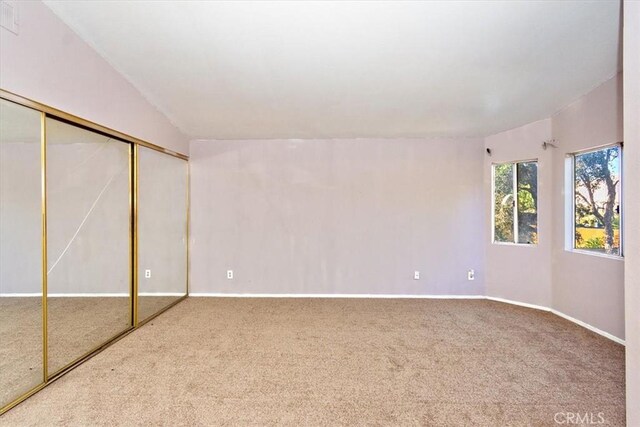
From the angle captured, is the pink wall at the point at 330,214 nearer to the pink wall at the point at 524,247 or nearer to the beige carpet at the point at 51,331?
the pink wall at the point at 524,247

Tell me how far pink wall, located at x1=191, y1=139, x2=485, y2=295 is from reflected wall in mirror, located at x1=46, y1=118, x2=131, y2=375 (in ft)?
4.76

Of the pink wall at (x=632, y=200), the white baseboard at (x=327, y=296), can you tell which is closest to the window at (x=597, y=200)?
the white baseboard at (x=327, y=296)

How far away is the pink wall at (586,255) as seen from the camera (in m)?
3.10

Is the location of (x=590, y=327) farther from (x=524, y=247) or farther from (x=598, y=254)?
(x=524, y=247)

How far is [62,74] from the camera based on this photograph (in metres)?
2.43

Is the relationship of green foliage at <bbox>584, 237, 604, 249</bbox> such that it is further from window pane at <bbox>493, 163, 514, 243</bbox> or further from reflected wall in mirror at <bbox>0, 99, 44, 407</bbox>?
reflected wall in mirror at <bbox>0, 99, 44, 407</bbox>

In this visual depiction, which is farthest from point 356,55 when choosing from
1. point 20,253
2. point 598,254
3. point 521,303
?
point 521,303

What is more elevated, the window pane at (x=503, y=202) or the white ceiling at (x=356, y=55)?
the white ceiling at (x=356, y=55)

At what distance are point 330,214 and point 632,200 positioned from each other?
11.3ft

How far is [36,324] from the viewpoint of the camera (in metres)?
2.34

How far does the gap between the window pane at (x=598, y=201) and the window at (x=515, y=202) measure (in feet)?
1.78

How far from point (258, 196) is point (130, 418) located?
322cm

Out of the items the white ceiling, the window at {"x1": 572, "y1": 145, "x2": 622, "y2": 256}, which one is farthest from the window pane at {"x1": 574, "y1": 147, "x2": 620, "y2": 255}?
the white ceiling

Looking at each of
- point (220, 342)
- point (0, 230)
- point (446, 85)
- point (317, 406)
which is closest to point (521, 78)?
point (446, 85)
